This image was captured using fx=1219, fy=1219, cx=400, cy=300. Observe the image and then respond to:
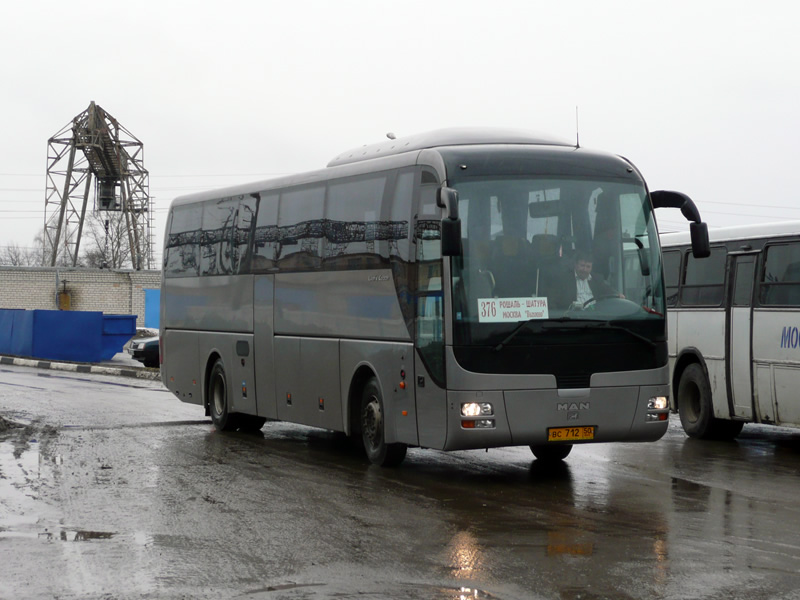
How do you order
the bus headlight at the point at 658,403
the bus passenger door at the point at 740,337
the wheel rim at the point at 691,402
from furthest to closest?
1. the wheel rim at the point at 691,402
2. the bus passenger door at the point at 740,337
3. the bus headlight at the point at 658,403

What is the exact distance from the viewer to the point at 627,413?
11.5 metres

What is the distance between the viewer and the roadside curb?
2995cm

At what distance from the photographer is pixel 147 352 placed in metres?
32.2

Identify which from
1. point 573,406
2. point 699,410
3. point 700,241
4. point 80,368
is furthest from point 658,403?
point 80,368

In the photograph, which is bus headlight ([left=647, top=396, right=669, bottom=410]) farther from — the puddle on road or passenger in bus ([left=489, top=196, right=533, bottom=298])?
the puddle on road

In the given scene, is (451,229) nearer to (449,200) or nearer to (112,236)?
(449,200)

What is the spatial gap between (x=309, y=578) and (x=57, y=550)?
1958 mm

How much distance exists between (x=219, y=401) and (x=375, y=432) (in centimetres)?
489

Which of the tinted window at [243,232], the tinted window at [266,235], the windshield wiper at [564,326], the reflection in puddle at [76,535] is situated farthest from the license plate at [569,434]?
the tinted window at [243,232]

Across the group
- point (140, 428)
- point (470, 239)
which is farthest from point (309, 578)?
point (140, 428)

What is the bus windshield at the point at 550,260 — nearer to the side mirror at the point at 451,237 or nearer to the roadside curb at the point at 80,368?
the side mirror at the point at 451,237

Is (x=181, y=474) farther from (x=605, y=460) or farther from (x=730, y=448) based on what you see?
(x=730, y=448)

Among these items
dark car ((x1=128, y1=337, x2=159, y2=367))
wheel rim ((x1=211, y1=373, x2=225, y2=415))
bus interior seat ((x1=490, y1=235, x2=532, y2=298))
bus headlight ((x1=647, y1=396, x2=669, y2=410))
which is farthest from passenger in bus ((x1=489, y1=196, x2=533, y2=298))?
dark car ((x1=128, y1=337, x2=159, y2=367))

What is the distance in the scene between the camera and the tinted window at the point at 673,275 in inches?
666
